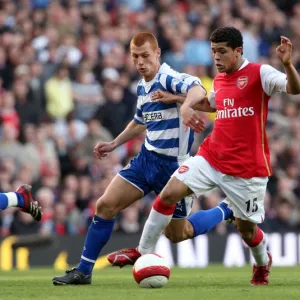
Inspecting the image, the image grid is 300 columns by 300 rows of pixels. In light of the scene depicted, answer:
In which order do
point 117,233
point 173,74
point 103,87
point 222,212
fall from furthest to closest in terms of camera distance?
point 103,87 < point 117,233 < point 222,212 < point 173,74

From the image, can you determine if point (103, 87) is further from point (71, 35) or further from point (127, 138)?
point (127, 138)

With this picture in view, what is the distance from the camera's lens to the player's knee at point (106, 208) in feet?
31.7

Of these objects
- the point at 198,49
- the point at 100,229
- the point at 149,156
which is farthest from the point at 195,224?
the point at 198,49

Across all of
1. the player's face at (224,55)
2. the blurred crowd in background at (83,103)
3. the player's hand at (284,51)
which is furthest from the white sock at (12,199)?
the blurred crowd in background at (83,103)

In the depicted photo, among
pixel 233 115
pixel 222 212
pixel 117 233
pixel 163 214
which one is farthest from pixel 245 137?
pixel 117 233

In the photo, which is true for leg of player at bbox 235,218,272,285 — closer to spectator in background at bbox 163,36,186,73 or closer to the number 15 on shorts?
the number 15 on shorts

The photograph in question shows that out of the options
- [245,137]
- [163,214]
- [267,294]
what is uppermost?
[245,137]

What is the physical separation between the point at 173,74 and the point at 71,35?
818 cm

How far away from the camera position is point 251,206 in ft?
30.2

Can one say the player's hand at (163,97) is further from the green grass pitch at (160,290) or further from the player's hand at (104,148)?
the green grass pitch at (160,290)

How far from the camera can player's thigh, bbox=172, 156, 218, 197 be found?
916 cm

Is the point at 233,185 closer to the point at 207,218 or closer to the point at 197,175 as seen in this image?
the point at 197,175

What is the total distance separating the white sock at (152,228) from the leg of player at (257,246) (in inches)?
25.1

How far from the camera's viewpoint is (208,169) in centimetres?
928
